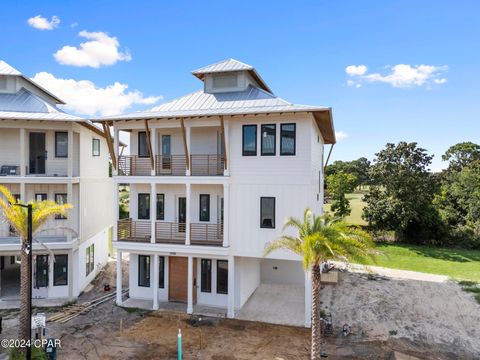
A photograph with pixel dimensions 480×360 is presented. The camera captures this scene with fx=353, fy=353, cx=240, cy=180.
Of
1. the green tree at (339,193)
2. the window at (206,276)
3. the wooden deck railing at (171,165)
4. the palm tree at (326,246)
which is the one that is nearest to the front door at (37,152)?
the wooden deck railing at (171,165)

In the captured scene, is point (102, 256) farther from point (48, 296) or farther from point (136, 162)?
point (136, 162)

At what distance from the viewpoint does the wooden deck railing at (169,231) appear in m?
18.7

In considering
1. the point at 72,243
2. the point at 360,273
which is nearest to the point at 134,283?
the point at 72,243

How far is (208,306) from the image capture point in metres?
18.6

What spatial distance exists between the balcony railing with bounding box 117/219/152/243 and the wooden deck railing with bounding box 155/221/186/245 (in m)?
0.54

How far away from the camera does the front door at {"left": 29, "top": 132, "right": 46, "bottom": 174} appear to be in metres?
20.5

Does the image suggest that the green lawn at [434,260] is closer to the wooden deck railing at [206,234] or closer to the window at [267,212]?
the window at [267,212]

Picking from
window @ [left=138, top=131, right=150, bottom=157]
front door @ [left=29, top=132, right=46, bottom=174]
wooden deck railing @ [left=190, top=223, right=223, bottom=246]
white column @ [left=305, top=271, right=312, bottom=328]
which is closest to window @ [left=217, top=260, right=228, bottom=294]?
wooden deck railing @ [left=190, top=223, right=223, bottom=246]

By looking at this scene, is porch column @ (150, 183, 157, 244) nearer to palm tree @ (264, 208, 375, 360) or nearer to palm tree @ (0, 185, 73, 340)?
palm tree @ (0, 185, 73, 340)

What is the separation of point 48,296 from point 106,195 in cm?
831

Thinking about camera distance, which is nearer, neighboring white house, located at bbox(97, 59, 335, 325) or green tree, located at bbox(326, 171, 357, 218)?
neighboring white house, located at bbox(97, 59, 335, 325)

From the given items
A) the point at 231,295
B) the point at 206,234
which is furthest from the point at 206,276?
the point at 206,234

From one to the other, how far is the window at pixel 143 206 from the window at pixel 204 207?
314 centimetres

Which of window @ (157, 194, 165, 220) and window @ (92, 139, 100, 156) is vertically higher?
window @ (92, 139, 100, 156)
